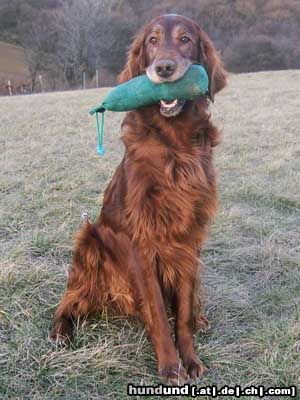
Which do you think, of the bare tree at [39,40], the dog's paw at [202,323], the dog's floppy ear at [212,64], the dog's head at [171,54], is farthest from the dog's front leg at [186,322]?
the bare tree at [39,40]

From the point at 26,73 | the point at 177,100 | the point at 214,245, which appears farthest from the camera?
the point at 26,73

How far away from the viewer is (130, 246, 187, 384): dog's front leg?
2.17m

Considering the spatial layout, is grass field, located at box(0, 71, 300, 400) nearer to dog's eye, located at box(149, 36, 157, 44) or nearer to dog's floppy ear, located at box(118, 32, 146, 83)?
dog's floppy ear, located at box(118, 32, 146, 83)

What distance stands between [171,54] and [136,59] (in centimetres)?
30

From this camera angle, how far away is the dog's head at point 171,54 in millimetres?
2145

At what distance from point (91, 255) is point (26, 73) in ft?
96.6

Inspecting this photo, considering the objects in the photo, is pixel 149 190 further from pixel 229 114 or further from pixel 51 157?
pixel 229 114

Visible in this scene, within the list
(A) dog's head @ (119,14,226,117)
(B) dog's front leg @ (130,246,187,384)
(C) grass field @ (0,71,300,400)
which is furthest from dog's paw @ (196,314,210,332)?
(A) dog's head @ (119,14,226,117)

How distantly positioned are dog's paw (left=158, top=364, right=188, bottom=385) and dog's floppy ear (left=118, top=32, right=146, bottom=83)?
1354 millimetres

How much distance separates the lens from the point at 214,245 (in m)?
3.52

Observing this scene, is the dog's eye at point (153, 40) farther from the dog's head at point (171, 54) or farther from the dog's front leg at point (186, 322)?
the dog's front leg at point (186, 322)

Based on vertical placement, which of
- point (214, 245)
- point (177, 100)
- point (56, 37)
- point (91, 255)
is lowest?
point (214, 245)

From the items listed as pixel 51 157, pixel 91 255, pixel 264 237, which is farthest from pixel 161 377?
pixel 51 157

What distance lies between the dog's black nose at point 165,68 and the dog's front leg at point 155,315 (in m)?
0.75
